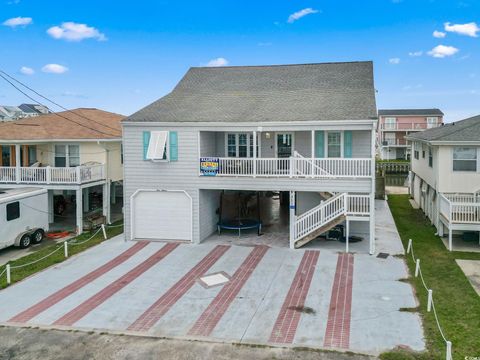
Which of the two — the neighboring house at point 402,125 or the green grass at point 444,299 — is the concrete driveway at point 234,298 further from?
the neighboring house at point 402,125

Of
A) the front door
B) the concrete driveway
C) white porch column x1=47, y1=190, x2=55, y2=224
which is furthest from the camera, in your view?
white porch column x1=47, y1=190, x2=55, y2=224

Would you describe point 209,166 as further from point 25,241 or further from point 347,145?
point 25,241

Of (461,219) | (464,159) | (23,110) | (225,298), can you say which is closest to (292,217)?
(225,298)

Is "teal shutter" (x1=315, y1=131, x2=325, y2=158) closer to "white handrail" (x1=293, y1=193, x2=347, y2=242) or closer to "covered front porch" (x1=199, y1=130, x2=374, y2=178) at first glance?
"covered front porch" (x1=199, y1=130, x2=374, y2=178)

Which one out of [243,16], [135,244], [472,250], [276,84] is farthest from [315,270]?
[243,16]

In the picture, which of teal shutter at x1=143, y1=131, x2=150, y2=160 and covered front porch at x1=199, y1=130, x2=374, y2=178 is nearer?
covered front porch at x1=199, y1=130, x2=374, y2=178

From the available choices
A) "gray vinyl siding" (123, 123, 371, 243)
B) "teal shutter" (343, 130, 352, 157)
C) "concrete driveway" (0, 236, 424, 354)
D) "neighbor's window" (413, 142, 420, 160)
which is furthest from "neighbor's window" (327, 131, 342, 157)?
"neighbor's window" (413, 142, 420, 160)

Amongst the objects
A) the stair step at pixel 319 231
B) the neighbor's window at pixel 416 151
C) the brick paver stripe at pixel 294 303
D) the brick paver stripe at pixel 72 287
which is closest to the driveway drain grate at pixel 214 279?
the brick paver stripe at pixel 294 303
